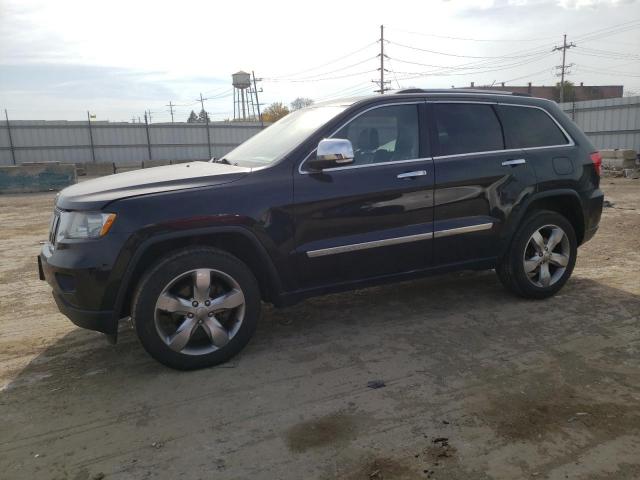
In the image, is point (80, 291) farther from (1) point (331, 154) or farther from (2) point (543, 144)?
(2) point (543, 144)

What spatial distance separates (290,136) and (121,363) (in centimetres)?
217

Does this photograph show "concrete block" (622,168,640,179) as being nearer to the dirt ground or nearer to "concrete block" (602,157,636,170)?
"concrete block" (602,157,636,170)

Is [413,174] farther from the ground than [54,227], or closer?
farther from the ground

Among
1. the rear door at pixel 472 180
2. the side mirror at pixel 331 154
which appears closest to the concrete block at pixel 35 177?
the side mirror at pixel 331 154

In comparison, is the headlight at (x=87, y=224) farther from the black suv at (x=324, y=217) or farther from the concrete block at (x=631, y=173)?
the concrete block at (x=631, y=173)

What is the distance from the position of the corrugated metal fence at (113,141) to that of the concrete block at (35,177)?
11.1 m

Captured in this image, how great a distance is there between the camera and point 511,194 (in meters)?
4.44

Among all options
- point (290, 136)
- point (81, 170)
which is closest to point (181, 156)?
point (81, 170)

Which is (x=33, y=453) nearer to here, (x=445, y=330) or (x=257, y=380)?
(x=257, y=380)

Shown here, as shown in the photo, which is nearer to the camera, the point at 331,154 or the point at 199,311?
the point at 199,311

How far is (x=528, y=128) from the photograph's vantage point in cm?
470

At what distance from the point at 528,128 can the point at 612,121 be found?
22.1 metres

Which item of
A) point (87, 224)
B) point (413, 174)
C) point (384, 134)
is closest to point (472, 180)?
point (413, 174)

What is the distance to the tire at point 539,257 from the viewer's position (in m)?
4.58
